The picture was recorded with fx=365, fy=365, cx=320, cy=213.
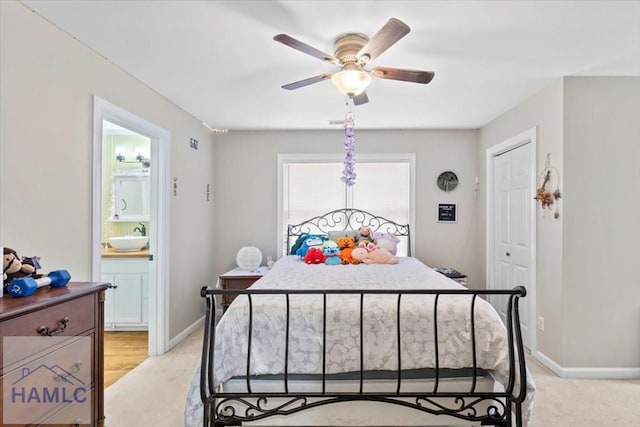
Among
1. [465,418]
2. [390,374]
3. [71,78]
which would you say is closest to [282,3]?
[71,78]

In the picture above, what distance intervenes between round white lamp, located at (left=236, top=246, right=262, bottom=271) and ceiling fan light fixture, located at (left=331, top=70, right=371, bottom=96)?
8.50 feet

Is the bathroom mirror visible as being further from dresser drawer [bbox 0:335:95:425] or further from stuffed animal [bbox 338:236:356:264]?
dresser drawer [bbox 0:335:95:425]

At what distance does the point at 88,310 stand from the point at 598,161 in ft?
12.2

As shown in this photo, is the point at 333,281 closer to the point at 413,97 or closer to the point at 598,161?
the point at 413,97

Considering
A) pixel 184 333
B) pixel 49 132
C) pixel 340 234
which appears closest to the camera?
pixel 49 132

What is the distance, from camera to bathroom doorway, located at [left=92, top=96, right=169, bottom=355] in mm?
2674

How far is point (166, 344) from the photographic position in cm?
352

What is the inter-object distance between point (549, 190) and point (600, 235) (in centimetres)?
52

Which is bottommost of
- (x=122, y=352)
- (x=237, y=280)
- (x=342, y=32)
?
(x=122, y=352)

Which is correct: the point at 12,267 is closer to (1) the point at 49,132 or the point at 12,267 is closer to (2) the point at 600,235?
(1) the point at 49,132

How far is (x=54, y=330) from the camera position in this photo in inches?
59.6

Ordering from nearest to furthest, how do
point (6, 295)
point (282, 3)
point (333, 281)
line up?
point (6, 295) < point (282, 3) < point (333, 281)

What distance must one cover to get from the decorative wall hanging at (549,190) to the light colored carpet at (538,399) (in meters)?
1.35

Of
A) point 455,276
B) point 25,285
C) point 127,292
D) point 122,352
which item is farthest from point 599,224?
point 127,292
